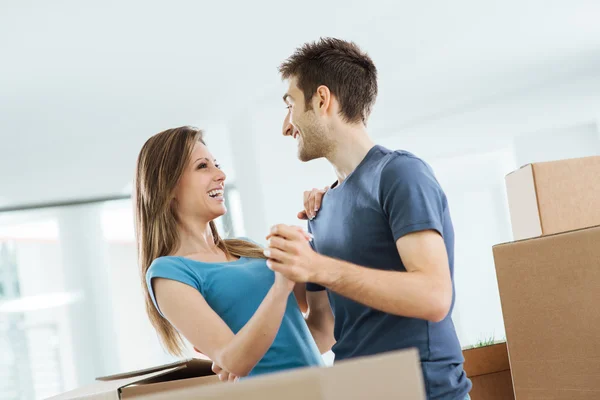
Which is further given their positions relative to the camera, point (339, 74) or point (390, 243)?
point (339, 74)

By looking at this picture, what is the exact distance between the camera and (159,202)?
1.50 meters

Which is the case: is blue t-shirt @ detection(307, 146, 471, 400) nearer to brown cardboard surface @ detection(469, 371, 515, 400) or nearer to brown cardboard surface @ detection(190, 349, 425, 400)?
brown cardboard surface @ detection(469, 371, 515, 400)

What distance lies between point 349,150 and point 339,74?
0.18 m

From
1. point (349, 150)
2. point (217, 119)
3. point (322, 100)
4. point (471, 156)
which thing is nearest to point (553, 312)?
point (349, 150)

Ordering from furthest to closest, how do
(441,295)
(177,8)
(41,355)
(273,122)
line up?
(41,355), (273,122), (177,8), (441,295)

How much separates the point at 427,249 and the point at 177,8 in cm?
311

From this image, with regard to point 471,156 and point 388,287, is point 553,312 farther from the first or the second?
point 471,156

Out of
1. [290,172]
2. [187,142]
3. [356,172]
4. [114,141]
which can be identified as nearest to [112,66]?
[114,141]

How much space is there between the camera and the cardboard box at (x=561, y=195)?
1.26 meters

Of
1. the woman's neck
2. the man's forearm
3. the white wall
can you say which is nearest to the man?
the man's forearm

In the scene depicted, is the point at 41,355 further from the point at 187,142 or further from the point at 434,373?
the point at 434,373

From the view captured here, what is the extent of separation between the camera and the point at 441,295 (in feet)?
3.67

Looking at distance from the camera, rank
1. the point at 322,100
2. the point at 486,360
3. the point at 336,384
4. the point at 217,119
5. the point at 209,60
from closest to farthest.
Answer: the point at 336,384 → the point at 322,100 → the point at 486,360 → the point at 209,60 → the point at 217,119

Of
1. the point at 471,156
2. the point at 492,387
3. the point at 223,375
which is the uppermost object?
the point at 471,156
